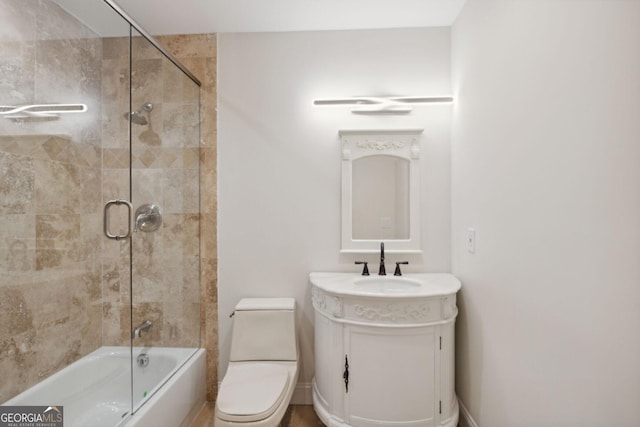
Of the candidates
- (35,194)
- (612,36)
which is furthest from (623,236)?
(35,194)

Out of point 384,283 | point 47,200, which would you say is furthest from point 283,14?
point 384,283

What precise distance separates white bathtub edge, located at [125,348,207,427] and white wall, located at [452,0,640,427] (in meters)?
1.73

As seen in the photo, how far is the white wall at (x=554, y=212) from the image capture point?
34.1 inches

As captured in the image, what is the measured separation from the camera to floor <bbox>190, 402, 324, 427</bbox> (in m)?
1.99

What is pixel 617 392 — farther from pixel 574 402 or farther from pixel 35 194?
pixel 35 194

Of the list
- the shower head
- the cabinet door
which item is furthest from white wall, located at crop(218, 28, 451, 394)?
the cabinet door

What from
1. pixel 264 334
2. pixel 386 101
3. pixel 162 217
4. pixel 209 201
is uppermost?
pixel 386 101

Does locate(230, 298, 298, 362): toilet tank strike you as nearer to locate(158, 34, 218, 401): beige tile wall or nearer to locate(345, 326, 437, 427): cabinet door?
locate(158, 34, 218, 401): beige tile wall

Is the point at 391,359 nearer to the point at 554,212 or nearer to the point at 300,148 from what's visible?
the point at 554,212

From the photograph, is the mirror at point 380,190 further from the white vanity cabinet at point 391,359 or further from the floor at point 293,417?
the floor at point 293,417

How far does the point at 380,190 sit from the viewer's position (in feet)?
7.26

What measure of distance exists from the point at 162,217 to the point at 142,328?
0.68 m

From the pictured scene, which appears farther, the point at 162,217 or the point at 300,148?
the point at 300,148

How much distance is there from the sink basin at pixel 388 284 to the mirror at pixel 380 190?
8.2 inches
